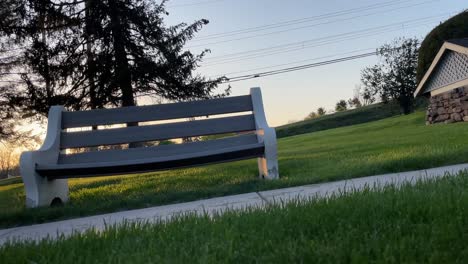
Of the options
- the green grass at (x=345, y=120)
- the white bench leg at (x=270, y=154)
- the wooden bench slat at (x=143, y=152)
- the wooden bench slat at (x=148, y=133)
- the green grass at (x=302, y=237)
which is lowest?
the green grass at (x=302, y=237)

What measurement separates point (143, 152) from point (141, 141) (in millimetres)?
128

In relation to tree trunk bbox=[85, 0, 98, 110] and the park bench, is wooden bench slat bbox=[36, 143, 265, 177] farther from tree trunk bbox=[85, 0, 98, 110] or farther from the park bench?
tree trunk bbox=[85, 0, 98, 110]

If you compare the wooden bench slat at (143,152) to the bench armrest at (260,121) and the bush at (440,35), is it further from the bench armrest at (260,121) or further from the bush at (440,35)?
the bush at (440,35)

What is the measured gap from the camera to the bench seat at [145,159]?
3.94m

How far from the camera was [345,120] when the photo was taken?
3500 centimetres

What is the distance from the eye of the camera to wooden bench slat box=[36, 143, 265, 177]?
3.92 meters

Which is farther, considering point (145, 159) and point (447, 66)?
point (447, 66)

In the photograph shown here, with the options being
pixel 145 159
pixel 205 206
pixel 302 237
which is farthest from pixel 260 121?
pixel 302 237

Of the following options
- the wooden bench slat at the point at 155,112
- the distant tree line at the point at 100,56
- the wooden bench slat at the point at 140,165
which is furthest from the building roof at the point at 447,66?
the wooden bench slat at the point at 140,165

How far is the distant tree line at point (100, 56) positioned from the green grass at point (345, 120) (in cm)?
1903

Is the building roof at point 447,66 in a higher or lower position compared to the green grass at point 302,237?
higher

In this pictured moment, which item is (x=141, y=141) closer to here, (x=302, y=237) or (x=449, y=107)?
(x=302, y=237)

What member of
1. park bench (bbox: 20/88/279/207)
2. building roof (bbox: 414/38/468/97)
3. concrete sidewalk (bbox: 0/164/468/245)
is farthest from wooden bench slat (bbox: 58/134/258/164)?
building roof (bbox: 414/38/468/97)

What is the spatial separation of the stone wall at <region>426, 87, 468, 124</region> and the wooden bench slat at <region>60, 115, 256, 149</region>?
47.1ft
